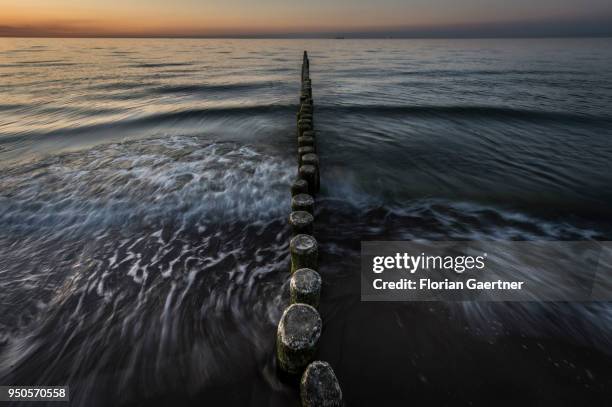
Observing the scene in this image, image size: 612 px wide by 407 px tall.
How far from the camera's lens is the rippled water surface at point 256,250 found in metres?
3.18

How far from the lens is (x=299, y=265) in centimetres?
354

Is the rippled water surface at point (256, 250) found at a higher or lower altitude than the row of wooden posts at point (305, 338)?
lower

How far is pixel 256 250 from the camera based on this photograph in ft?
16.7

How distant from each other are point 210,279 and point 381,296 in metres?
2.50

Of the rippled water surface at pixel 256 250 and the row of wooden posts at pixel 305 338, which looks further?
the rippled water surface at pixel 256 250

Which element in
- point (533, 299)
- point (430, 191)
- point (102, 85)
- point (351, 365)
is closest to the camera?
point (351, 365)

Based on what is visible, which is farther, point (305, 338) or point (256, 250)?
point (256, 250)

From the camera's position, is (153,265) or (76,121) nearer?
(153,265)

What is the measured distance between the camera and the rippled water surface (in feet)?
10.4

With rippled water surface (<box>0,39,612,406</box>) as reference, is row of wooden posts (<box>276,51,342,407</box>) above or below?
above

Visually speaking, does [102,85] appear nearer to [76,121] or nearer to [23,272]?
[76,121]

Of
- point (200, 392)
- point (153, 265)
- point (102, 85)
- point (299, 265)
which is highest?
point (102, 85)

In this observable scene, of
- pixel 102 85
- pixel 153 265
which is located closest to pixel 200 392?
pixel 153 265

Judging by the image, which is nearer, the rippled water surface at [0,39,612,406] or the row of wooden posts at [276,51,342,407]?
the row of wooden posts at [276,51,342,407]
